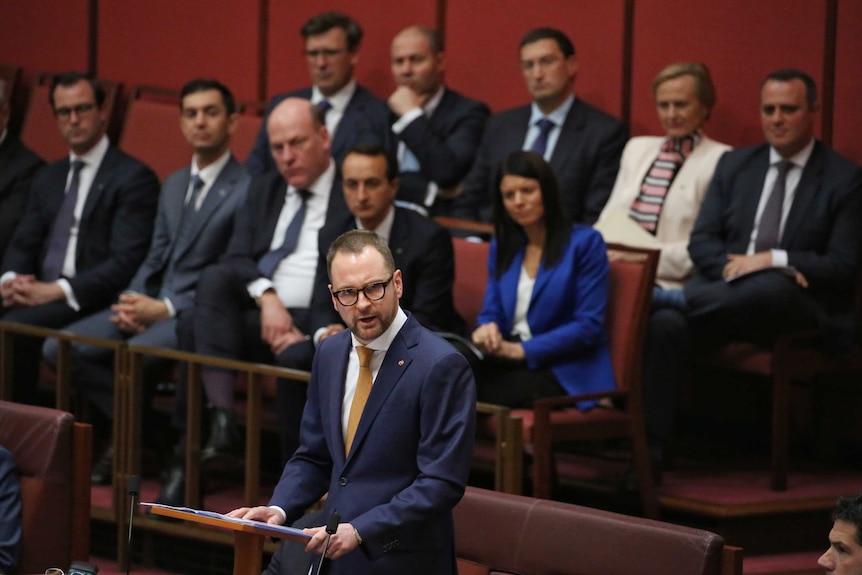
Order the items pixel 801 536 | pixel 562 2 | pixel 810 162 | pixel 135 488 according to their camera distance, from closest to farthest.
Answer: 1. pixel 135 488
2. pixel 801 536
3. pixel 810 162
4. pixel 562 2

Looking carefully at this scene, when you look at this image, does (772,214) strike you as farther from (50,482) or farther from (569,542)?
(50,482)

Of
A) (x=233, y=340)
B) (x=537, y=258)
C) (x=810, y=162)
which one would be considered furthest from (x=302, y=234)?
(x=810, y=162)

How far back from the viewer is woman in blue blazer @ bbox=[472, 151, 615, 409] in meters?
3.69

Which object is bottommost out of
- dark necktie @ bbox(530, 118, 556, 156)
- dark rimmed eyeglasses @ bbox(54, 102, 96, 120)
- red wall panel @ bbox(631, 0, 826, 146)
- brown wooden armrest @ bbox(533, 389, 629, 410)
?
brown wooden armrest @ bbox(533, 389, 629, 410)

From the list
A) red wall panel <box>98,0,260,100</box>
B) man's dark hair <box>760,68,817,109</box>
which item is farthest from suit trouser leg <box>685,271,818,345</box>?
red wall panel <box>98,0,260,100</box>

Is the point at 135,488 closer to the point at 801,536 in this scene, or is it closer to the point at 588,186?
the point at 801,536

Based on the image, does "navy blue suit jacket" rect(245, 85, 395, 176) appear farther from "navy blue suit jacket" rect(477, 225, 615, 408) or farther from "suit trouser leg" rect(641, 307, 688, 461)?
"suit trouser leg" rect(641, 307, 688, 461)

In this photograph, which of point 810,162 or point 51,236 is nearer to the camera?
point 810,162

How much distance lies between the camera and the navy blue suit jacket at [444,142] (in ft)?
14.7

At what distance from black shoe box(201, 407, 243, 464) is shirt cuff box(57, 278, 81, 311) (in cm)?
93

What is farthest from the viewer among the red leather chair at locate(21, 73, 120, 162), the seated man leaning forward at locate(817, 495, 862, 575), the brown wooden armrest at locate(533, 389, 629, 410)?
the red leather chair at locate(21, 73, 120, 162)

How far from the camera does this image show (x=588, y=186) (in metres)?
4.32

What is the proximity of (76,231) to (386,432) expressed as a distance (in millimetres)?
2648

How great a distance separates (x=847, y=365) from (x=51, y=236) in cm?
250
